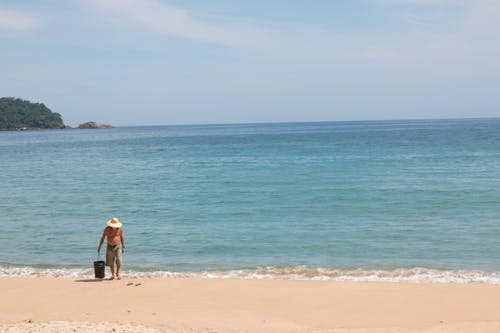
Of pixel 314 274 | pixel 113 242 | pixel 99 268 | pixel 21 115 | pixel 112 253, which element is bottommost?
pixel 314 274

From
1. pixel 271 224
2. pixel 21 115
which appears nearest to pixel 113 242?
pixel 271 224

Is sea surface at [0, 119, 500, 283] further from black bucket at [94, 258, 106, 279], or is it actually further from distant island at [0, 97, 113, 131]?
distant island at [0, 97, 113, 131]

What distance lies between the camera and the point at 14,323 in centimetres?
971

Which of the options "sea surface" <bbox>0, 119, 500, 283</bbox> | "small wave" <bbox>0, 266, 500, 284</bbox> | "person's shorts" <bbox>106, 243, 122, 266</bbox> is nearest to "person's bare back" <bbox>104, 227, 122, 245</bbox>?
"person's shorts" <bbox>106, 243, 122, 266</bbox>

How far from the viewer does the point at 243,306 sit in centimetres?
1072

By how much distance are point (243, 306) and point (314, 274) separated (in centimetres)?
362

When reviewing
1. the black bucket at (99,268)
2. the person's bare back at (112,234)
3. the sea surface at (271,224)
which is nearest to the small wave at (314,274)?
the sea surface at (271,224)

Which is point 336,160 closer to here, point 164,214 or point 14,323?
point 164,214

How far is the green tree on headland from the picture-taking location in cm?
18725

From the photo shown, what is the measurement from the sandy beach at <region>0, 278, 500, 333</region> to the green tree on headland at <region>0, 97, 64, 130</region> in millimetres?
192777

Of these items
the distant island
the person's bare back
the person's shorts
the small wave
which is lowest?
the small wave

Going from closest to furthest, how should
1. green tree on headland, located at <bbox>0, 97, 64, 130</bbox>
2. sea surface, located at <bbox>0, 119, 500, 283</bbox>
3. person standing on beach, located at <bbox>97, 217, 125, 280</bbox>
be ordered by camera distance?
person standing on beach, located at <bbox>97, 217, 125, 280</bbox>, sea surface, located at <bbox>0, 119, 500, 283</bbox>, green tree on headland, located at <bbox>0, 97, 64, 130</bbox>

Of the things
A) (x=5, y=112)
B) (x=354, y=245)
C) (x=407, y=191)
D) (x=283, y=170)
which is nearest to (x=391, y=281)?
(x=354, y=245)

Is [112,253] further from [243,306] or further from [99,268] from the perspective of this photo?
[243,306]
